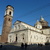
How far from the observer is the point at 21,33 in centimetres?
3794

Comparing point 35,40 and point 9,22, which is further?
point 9,22

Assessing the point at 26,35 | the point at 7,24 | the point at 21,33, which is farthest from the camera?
the point at 7,24

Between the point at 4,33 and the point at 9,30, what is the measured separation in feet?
9.52

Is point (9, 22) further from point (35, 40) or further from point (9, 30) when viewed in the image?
point (35, 40)

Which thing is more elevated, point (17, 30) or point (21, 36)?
point (17, 30)

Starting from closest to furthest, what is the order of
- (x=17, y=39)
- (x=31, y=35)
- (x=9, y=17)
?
(x=31, y=35) → (x=17, y=39) → (x=9, y=17)

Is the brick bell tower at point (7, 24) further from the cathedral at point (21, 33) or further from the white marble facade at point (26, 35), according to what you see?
the white marble facade at point (26, 35)

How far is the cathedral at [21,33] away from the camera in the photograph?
1423 inches

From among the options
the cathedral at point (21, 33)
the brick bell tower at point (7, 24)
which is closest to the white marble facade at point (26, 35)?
the cathedral at point (21, 33)

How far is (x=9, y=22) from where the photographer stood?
47.2 metres

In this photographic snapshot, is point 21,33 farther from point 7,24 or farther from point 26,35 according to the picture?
point 7,24

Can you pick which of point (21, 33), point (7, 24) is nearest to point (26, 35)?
point (21, 33)

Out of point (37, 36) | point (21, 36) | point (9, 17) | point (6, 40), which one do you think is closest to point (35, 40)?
point (37, 36)

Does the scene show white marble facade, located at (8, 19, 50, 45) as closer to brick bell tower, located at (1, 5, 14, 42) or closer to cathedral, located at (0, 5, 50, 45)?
cathedral, located at (0, 5, 50, 45)
